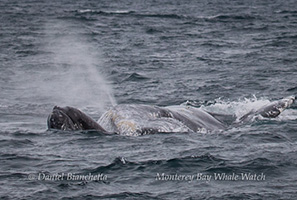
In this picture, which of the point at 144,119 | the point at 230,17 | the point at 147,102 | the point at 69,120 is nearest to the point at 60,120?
the point at 69,120

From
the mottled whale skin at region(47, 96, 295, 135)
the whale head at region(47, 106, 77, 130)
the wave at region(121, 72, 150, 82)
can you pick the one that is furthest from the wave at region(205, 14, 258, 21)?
the whale head at region(47, 106, 77, 130)

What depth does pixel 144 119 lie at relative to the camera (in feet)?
52.4

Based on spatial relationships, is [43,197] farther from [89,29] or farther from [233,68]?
[89,29]

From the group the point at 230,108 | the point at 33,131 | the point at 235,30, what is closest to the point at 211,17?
the point at 235,30

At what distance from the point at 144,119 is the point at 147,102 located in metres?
6.01

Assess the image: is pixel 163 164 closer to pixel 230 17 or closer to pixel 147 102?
pixel 147 102

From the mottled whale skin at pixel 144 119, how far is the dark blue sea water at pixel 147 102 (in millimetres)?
313

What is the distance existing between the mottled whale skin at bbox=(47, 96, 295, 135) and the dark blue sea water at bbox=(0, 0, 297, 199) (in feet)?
1.03

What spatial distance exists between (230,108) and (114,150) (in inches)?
277

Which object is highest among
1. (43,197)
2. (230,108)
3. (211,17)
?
(43,197)

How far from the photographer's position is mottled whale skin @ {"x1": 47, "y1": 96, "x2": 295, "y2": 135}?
15.2m

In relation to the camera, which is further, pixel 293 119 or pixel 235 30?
pixel 235 30

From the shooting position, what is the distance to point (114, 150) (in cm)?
1420

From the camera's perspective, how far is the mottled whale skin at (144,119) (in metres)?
15.2
